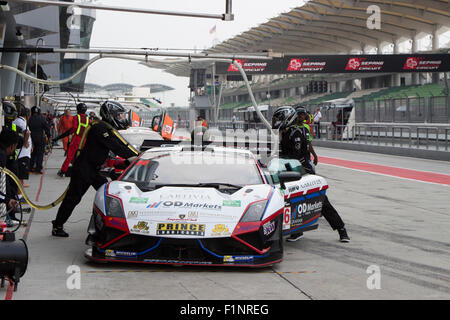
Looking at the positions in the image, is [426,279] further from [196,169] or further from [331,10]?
[331,10]

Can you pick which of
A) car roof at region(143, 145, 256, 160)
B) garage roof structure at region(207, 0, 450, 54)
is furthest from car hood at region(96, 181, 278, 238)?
garage roof structure at region(207, 0, 450, 54)

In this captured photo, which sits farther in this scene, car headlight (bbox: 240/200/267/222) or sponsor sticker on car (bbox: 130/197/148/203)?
sponsor sticker on car (bbox: 130/197/148/203)

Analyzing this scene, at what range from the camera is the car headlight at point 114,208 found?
641 centimetres

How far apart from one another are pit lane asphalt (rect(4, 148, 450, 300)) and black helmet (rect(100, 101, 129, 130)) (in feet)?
4.88

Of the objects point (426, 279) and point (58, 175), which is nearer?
point (426, 279)

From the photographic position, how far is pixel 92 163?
27.2ft

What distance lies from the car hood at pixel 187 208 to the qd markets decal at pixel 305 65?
4209 centimetres

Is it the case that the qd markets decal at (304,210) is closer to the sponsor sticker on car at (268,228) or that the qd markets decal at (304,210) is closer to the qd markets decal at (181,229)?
the sponsor sticker on car at (268,228)

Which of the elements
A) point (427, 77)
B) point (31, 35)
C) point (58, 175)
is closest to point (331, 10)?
point (427, 77)

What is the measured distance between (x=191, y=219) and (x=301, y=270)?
3.97ft

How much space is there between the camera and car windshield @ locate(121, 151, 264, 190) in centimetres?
721

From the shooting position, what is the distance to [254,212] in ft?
21.1

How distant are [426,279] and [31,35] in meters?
27.4

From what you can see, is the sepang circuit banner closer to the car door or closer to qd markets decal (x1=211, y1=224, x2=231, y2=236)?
the car door
